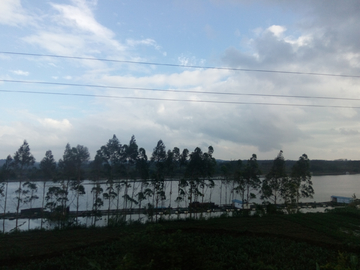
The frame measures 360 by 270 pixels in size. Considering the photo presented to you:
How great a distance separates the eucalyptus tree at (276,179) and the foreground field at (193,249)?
10192mm

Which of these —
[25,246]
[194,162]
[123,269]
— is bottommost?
[25,246]

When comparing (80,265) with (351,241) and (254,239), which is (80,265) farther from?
(351,241)

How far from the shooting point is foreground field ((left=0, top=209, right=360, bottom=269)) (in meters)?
4.18

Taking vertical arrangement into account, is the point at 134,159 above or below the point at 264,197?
above

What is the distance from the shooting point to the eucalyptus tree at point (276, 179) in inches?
988

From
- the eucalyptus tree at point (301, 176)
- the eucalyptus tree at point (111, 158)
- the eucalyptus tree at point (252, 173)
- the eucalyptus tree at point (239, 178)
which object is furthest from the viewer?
the eucalyptus tree at point (239, 178)

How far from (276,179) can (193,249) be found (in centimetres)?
2300

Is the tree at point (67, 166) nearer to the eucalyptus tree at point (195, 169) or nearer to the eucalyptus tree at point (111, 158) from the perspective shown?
the eucalyptus tree at point (111, 158)

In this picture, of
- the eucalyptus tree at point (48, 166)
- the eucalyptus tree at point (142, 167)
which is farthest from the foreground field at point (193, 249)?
the eucalyptus tree at point (48, 166)

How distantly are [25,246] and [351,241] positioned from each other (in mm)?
13969

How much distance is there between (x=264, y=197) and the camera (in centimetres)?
2550

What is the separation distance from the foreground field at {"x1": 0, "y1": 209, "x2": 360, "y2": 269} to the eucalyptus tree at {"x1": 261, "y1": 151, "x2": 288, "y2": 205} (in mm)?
10192

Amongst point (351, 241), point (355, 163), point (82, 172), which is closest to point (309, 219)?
point (351, 241)

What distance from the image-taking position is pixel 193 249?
172 inches
